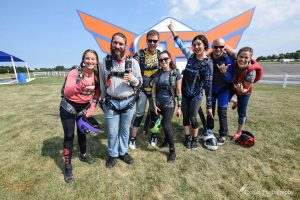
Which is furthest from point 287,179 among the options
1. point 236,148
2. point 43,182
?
point 43,182

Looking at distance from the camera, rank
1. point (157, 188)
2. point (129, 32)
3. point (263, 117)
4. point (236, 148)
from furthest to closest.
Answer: point (129, 32)
point (263, 117)
point (236, 148)
point (157, 188)

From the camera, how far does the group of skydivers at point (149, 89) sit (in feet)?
10.1

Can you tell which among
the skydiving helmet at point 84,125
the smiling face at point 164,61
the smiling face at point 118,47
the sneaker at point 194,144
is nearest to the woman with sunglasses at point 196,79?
the sneaker at point 194,144

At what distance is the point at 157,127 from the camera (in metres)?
3.88

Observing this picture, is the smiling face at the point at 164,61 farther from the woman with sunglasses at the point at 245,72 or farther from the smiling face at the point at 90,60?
the woman with sunglasses at the point at 245,72

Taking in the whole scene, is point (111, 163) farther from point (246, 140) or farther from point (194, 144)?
point (246, 140)

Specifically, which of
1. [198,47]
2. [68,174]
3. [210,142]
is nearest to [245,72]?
[198,47]

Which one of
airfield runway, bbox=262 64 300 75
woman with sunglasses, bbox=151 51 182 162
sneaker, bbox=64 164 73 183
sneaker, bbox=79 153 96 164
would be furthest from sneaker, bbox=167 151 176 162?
airfield runway, bbox=262 64 300 75

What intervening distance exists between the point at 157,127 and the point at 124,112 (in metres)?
0.92

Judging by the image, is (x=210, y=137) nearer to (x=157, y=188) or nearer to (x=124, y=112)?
(x=157, y=188)

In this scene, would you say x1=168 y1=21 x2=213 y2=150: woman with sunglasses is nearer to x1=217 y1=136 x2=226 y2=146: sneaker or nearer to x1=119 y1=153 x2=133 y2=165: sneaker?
x1=217 y1=136 x2=226 y2=146: sneaker

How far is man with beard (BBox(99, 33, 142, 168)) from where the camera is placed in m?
3.03

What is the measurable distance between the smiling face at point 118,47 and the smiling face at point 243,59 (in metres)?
2.40

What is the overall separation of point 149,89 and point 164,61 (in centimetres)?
70
